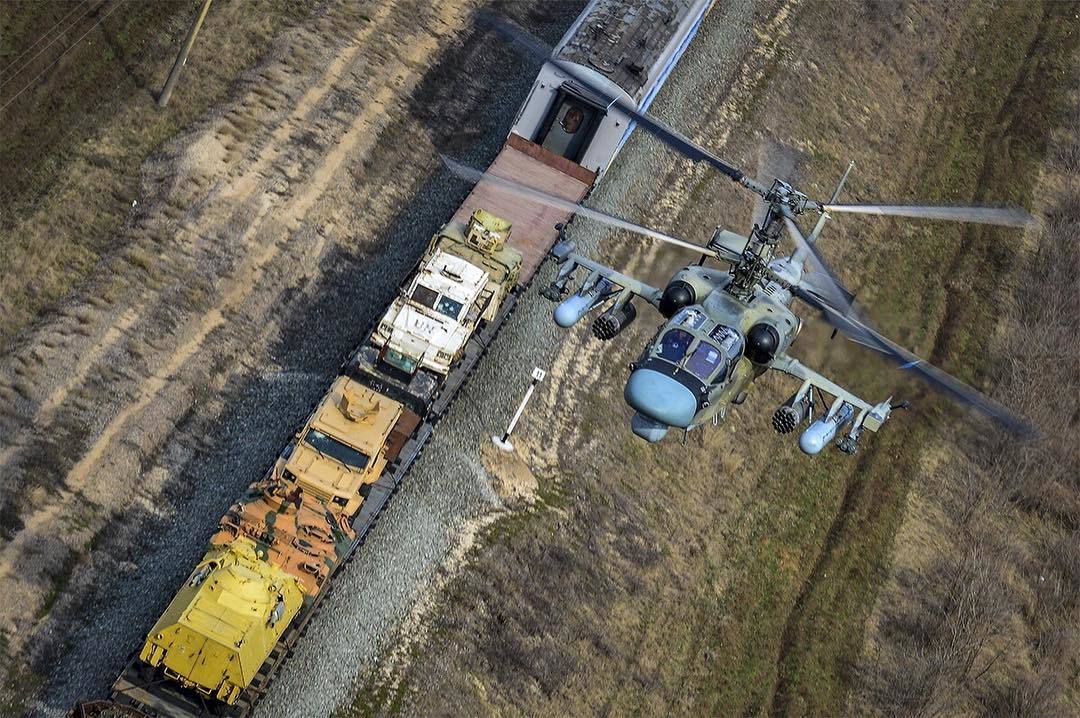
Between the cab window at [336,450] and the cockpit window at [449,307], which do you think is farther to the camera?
the cockpit window at [449,307]

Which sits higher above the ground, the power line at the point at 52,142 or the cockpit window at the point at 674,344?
the cockpit window at the point at 674,344

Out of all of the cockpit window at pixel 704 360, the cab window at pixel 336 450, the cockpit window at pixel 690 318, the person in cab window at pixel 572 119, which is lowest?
the cab window at pixel 336 450

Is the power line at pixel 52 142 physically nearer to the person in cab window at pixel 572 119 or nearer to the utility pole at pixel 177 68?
the utility pole at pixel 177 68

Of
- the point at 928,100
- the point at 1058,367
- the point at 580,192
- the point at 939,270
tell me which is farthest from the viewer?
the point at 928,100

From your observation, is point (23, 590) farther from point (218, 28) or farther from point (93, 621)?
point (218, 28)

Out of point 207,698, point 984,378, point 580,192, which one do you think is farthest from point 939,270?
point 207,698

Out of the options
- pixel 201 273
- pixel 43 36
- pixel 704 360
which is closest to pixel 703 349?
pixel 704 360

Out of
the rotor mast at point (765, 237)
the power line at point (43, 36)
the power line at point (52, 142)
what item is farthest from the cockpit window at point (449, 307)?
the power line at point (43, 36)

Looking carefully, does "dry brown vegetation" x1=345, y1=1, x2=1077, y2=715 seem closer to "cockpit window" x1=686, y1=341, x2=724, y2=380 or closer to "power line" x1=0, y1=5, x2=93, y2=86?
"cockpit window" x1=686, y1=341, x2=724, y2=380
